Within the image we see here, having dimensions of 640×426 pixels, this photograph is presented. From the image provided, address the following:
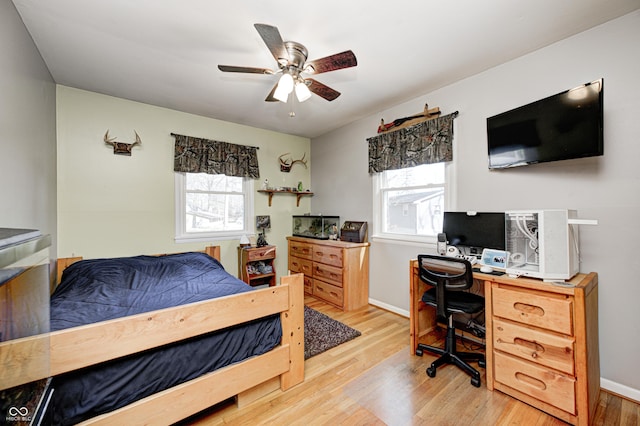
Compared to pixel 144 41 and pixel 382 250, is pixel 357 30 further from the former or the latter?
pixel 382 250

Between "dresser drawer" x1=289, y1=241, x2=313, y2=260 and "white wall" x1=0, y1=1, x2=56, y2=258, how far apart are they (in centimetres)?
277

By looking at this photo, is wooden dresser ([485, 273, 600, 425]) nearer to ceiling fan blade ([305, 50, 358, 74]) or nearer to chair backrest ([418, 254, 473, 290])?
chair backrest ([418, 254, 473, 290])

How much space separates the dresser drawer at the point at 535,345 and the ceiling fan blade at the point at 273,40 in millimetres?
2351

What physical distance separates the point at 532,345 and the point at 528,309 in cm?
23

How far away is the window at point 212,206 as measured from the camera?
3430 mm

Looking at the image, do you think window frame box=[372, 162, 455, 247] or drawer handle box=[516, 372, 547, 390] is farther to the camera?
window frame box=[372, 162, 455, 247]

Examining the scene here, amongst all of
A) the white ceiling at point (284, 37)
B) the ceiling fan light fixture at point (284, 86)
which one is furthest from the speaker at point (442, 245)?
the ceiling fan light fixture at point (284, 86)

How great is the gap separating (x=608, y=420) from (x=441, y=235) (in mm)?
1482

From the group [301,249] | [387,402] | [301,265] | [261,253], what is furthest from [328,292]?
[387,402]

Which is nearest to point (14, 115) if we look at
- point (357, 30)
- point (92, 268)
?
point (92, 268)

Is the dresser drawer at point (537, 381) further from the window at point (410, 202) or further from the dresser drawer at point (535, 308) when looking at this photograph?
the window at point (410, 202)

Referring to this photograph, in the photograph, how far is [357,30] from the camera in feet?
6.10

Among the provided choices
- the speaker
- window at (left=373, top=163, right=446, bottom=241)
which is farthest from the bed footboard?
window at (left=373, top=163, right=446, bottom=241)

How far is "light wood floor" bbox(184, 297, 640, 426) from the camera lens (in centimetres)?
157
